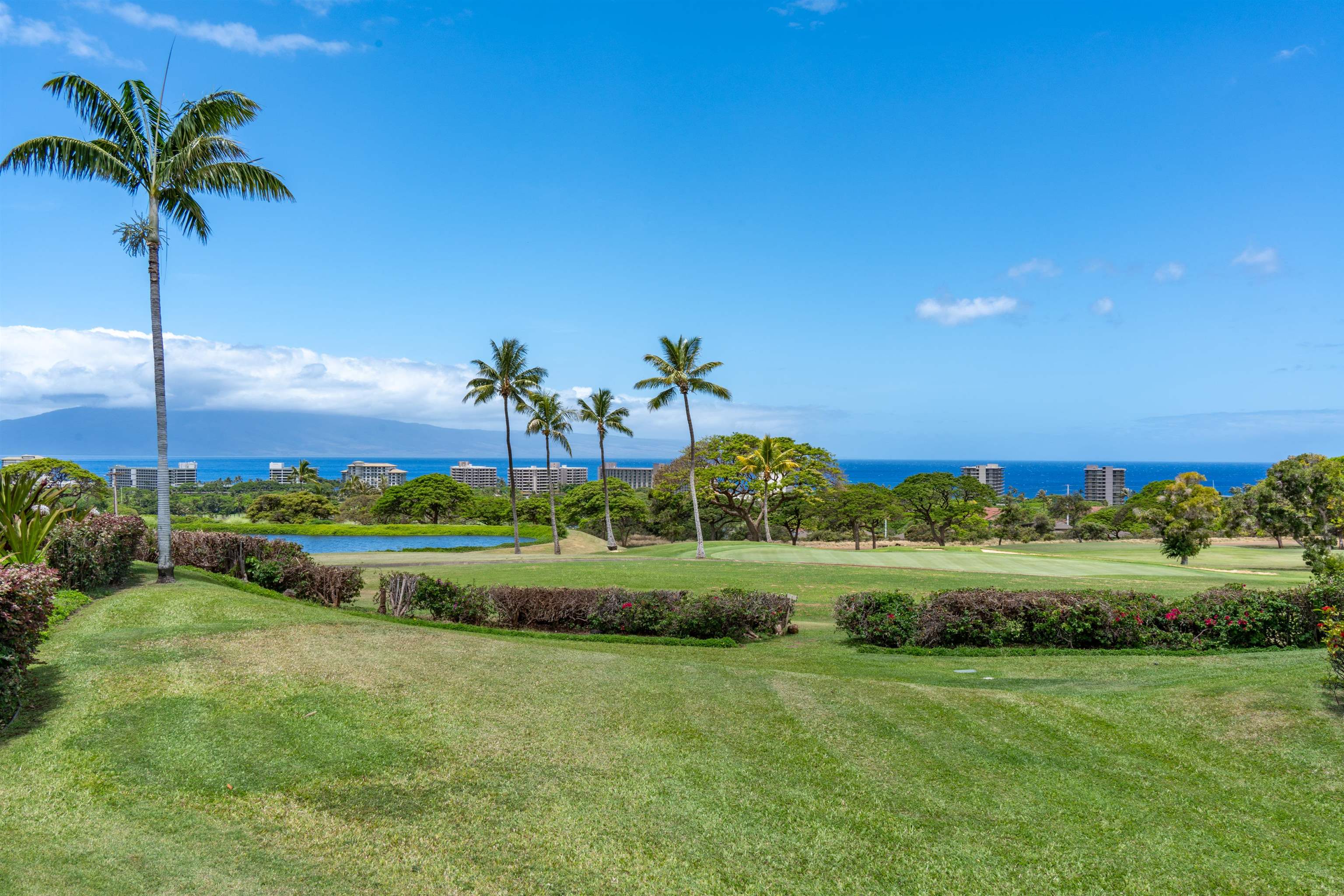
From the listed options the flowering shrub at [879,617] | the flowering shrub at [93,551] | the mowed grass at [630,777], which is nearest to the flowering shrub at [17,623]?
the mowed grass at [630,777]

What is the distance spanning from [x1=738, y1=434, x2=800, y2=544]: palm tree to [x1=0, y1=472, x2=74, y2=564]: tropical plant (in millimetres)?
38235

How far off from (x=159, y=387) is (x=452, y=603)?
720cm

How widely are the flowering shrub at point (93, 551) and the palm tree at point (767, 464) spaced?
37.8 meters

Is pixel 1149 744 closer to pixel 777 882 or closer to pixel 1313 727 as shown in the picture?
pixel 1313 727

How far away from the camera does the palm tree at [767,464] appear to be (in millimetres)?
48750

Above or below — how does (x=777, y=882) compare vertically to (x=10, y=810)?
below

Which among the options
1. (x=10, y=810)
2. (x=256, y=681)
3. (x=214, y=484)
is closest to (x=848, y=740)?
(x=256, y=681)

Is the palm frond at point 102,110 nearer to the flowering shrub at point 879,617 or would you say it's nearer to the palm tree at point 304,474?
the flowering shrub at point 879,617

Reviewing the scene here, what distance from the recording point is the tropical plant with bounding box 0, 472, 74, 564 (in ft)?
39.4

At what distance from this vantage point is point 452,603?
15.4m

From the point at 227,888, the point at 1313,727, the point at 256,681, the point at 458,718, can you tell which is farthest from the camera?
the point at 256,681

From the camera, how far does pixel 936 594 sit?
14.0 meters

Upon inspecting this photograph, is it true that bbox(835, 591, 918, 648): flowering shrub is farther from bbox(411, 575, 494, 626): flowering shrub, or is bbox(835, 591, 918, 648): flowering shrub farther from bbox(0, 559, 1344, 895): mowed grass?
bbox(411, 575, 494, 626): flowering shrub

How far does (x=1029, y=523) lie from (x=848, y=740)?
83.6 m
